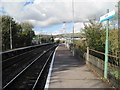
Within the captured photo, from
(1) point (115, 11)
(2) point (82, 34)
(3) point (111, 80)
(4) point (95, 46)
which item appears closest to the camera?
(1) point (115, 11)

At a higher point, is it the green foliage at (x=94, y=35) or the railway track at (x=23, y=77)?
the green foliage at (x=94, y=35)

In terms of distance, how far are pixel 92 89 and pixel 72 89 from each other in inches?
32.9

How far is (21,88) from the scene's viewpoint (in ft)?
17.9

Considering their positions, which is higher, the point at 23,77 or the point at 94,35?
the point at 94,35

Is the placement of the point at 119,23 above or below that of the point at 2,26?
below

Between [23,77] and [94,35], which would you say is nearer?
[23,77]

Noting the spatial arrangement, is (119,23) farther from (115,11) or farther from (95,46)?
(95,46)

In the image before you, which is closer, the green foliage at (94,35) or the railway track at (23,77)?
the railway track at (23,77)

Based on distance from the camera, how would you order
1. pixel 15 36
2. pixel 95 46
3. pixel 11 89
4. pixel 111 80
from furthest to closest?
1. pixel 15 36
2. pixel 95 46
3. pixel 11 89
4. pixel 111 80

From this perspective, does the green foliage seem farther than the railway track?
Yes

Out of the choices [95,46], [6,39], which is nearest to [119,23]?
[95,46]

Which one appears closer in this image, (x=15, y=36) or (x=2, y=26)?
(x=2, y=26)

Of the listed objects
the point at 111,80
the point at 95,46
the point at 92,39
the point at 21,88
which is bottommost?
the point at 21,88

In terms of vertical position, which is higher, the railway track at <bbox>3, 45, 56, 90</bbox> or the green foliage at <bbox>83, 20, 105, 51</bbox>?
the green foliage at <bbox>83, 20, 105, 51</bbox>
